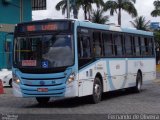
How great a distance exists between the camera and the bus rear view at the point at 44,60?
56.6ft

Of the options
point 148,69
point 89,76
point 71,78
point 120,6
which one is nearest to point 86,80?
point 89,76

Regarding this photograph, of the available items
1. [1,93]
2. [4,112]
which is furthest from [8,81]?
[4,112]

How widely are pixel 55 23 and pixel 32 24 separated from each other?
84 cm

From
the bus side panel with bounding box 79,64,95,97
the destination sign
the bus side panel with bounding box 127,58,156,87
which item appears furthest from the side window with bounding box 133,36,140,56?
the destination sign

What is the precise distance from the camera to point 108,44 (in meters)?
20.5

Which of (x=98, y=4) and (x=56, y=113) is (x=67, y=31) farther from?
(x=98, y=4)

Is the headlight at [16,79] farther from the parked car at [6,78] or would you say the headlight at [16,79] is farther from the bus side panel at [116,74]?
the parked car at [6,78]

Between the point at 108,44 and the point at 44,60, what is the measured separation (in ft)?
12.5

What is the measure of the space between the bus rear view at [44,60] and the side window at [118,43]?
423 cm

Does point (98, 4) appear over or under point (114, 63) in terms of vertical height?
over

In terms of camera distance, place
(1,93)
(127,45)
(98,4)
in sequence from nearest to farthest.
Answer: (127,45), (1,93), (98,4)

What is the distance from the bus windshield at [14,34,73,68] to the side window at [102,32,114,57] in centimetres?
299

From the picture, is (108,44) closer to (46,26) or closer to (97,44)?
(97,44)

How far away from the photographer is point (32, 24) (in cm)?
1808
